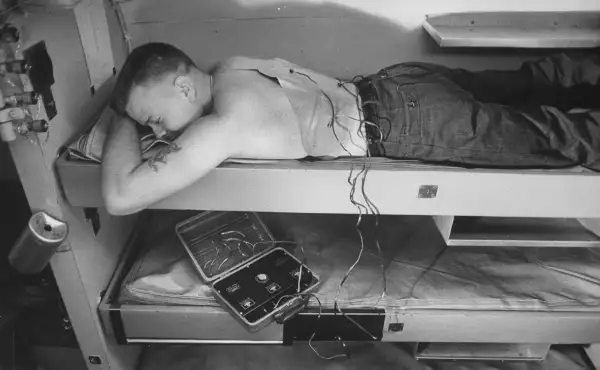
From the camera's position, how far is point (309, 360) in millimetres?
1449

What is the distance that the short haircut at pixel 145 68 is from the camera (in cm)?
102

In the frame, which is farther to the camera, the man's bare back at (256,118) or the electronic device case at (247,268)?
the electronic device case at (247,268)

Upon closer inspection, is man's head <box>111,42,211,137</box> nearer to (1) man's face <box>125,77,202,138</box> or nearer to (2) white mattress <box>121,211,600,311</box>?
(1) man's face <box>125,77,202,138</box>

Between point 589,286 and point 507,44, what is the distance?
69cm

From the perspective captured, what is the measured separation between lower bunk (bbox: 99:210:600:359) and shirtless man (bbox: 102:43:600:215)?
1.06 feet

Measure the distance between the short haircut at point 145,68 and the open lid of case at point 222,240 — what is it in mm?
450

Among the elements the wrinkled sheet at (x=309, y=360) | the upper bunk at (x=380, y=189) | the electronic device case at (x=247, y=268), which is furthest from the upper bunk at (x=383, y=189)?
the wrinkled sheet at (x=309, y=360)

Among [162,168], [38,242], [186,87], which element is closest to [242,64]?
[186,87]

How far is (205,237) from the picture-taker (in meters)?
1.39

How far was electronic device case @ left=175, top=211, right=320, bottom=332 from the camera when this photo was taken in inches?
46.2

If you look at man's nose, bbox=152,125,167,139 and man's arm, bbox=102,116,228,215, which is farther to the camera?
man's nose, bbox=152,125,167,139

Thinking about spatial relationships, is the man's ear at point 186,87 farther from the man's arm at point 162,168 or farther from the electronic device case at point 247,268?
the electronic device case at point 247,268

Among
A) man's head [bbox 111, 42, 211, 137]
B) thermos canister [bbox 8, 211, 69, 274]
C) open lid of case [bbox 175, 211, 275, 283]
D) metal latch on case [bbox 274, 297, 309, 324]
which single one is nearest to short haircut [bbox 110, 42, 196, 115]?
man's head [bbox 111, 42, 211, 137]

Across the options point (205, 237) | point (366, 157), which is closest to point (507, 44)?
point (366, 157)
